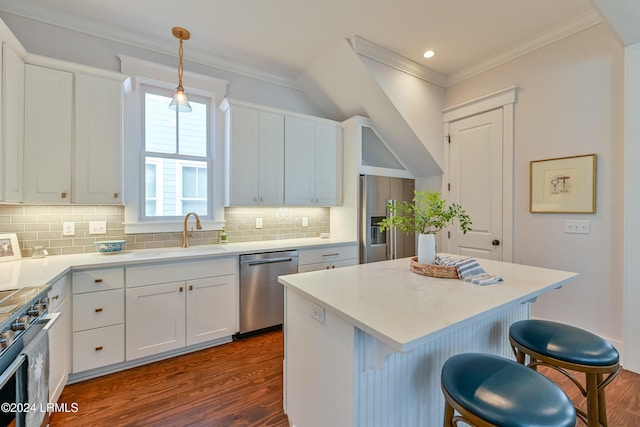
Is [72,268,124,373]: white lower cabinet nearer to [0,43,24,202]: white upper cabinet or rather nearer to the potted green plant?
[0,43,24,202]: white upper cabinet

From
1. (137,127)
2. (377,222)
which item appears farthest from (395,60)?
(137,127)

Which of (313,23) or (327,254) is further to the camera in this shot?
(327,254)

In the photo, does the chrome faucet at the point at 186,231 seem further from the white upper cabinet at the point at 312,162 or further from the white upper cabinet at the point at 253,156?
the white upper cabinet at the point at 312,162

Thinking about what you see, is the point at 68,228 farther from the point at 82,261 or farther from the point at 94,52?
the point at 94,52

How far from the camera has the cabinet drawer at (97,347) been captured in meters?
2.04

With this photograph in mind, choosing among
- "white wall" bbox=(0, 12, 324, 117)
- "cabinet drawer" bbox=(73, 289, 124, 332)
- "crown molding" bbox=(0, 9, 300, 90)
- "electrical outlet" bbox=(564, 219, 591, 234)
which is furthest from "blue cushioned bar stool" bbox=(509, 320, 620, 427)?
"crown molding" bbox=(0, 9, 300, 90)

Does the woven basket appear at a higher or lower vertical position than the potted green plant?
lower

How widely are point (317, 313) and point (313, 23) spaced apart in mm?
2525

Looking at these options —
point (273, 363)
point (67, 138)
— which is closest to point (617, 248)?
point (273, 363)

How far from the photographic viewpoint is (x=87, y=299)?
207cm

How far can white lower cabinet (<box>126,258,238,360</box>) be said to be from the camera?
88.5 inches

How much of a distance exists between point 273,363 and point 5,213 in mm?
2412

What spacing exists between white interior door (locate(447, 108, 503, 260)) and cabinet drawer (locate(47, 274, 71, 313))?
12.4ft

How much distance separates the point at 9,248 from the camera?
2160 millimetres
